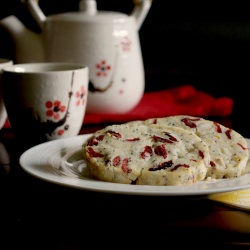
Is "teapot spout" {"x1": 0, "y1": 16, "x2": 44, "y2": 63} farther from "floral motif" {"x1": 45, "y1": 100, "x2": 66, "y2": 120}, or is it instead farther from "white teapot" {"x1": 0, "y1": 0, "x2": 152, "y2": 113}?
"floral motif" {"x1": 45, "y1": 100, "x2": 66, "y2": 120}

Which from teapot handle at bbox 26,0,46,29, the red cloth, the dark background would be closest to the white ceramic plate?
the red cloth

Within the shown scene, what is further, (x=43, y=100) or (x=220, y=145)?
(x=43, y=100)

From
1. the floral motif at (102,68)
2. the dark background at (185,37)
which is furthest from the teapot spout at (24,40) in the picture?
the dark background at (185,37)

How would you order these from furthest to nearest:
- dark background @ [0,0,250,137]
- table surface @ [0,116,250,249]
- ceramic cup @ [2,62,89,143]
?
dark background @ [0,0,250,137], ceramic cup @ [2,62,89,143], table surface @ [0,116,250,249]

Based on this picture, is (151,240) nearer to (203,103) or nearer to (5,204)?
(5,204)

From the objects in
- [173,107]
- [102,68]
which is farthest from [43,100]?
[173,107]

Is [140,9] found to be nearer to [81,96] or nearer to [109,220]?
[81,96]

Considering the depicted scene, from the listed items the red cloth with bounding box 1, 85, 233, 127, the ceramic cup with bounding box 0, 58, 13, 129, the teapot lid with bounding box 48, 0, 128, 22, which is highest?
the teapot lid with bounding box 48, 0, 128, 22

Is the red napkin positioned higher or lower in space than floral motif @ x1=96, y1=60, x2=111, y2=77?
lower

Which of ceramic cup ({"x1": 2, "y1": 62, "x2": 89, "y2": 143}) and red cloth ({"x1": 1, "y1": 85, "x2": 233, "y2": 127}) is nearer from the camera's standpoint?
ceramic cup ({"x1": 2, "y1": 62, "x2": 89, "y2": 143})
